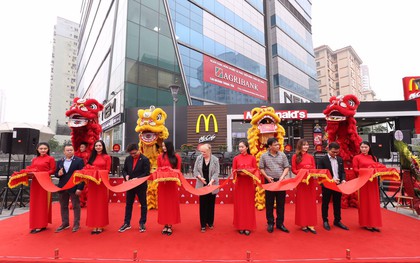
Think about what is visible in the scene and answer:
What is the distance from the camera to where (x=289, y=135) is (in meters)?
18.2

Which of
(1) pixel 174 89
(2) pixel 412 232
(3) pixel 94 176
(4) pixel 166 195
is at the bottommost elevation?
(2) pixel 412 232

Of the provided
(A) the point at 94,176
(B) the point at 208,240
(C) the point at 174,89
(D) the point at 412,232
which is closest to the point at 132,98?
(C) the point at 174,89

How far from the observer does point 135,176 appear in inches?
158

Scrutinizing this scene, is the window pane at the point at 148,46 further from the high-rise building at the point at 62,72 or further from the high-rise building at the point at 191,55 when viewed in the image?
the high-rise building at the point at 62,72

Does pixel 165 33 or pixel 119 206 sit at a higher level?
pixel 165 33

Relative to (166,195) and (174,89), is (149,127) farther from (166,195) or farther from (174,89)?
(174,89)

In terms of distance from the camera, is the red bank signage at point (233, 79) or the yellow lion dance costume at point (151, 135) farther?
the red bank signage at point (233, 79)

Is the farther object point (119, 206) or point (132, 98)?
point (132, 98)

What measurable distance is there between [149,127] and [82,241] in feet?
8.36

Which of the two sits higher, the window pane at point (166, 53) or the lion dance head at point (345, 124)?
the window pane at point (166, 53)

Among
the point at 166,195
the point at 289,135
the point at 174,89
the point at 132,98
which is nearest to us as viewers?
the point at 166,195

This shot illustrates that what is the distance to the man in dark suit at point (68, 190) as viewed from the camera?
395 cm

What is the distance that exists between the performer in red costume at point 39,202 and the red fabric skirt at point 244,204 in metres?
3.22

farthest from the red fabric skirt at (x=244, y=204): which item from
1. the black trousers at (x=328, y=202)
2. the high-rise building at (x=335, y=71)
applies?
the high-rise building at (x=335, y=71)
